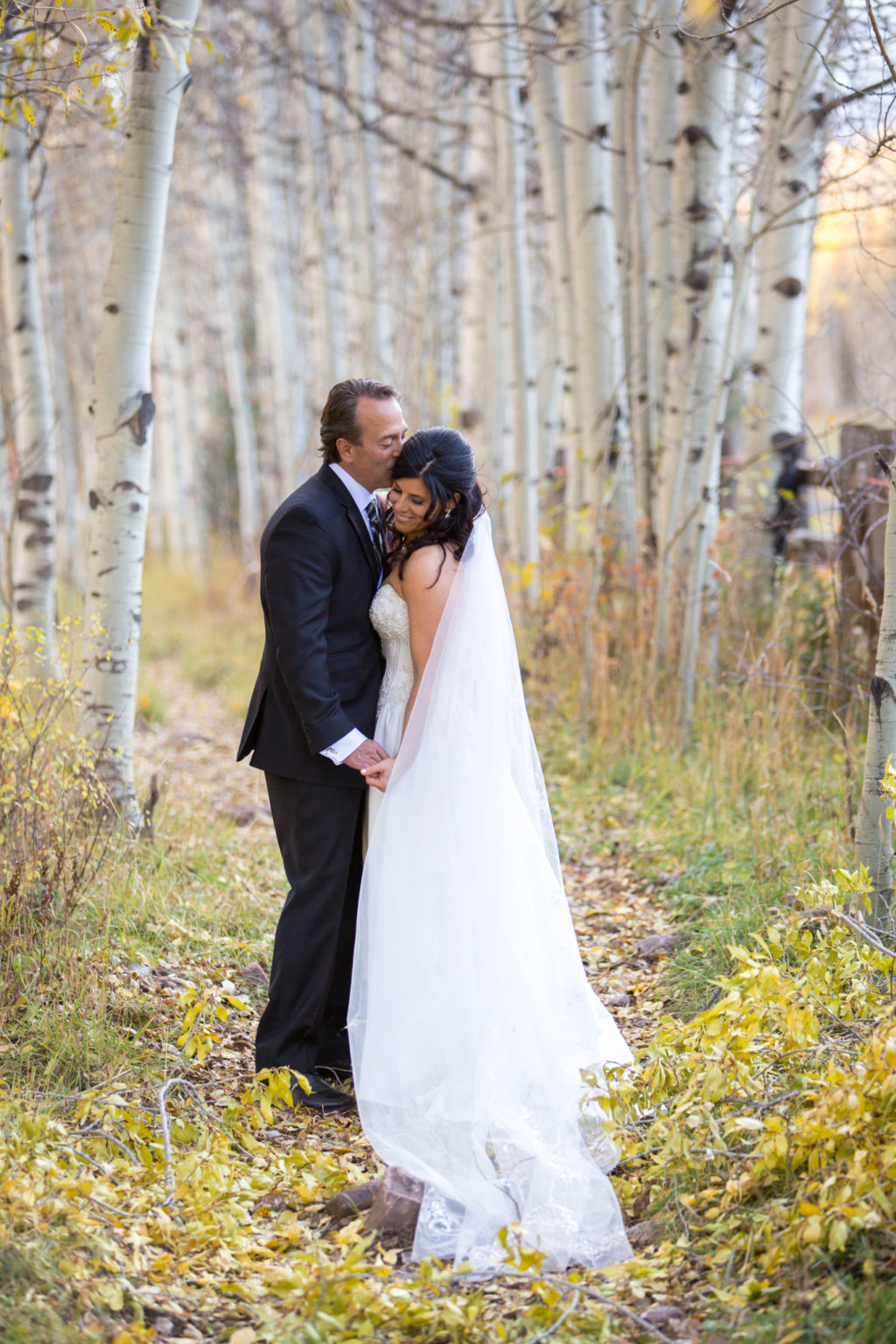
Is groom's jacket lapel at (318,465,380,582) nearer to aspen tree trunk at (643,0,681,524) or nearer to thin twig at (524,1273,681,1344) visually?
thin twig at (524,1273,681,1344)

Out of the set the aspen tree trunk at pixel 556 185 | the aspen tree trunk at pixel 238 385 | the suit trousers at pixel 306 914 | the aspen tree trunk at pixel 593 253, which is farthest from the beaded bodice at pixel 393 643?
the aspen tree trunk at pixel 238 385

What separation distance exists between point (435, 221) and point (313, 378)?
22.0 feet

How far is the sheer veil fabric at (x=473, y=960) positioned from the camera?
9.53ft

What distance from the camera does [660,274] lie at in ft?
23.1

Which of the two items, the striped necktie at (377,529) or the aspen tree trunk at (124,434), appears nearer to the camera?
the striped necktie at (377,529)

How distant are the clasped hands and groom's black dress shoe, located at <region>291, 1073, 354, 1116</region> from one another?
3.12 feet

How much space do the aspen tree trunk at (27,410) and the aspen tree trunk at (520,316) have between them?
10.8 ft

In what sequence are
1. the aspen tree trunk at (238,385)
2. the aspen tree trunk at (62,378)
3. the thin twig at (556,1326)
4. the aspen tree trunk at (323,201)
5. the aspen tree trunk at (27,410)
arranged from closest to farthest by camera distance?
the thin twig at (556,1326) < the aspen tree trunk at (27,410) < the aspen tree trunk at (323,201) < the aspen tree trunk at (62,378) < the aspen tree trunk at (238,385)

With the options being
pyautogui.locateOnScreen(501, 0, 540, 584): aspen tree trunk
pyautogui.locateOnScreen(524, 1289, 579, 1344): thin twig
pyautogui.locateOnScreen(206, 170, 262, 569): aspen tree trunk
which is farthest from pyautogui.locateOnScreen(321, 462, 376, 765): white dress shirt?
pyautogui.locateOnScreen(206, 170, 262, 569): aspen tree trunk

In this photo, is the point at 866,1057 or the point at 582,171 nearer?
the point at 866,1057

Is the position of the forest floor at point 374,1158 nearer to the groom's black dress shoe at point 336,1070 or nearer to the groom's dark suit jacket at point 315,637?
the groom's black dress shoe at point 336,1070

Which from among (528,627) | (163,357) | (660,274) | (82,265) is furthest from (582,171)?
(82,265)

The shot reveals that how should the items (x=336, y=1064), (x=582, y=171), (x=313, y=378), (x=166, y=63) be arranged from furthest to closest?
(x=313, y=378)
(x=582, y=171)
(x=166, y=63)
(x=336, y=1064)

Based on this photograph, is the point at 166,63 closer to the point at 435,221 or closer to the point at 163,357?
the point at 435,221
